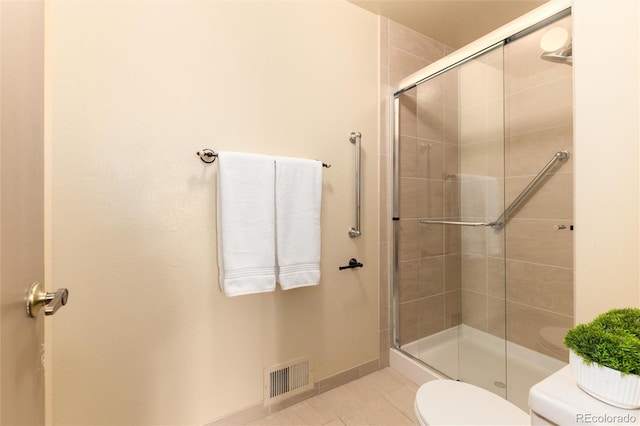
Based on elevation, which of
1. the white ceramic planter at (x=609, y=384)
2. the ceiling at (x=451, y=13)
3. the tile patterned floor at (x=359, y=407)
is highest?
the ceiling at (x=451, y=13)

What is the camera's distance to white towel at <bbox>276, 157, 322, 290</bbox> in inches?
54.1

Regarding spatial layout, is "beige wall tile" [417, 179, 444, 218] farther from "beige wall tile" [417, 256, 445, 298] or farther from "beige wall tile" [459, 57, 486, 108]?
"beige wall tile" [459, 57, 486, 108]

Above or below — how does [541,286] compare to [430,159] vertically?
below

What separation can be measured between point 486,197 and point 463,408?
1.14 m

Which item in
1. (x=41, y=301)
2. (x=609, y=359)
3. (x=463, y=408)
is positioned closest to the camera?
(x=609, y=359)

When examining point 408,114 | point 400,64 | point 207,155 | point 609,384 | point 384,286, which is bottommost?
point 384,286

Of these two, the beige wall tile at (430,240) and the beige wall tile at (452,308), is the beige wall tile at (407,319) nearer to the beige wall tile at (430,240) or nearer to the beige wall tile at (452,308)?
the beige wall tile at (452,308)

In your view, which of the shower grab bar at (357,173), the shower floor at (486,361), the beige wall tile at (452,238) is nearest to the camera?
the shower floor at (486,361)

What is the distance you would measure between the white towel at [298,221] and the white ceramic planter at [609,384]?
3.52 feet

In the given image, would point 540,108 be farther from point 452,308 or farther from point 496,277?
point 452,308

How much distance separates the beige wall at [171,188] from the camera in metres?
1.09

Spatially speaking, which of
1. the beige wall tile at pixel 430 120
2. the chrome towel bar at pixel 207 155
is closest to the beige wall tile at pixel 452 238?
the beige wall tile at pixel 430 120

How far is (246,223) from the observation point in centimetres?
129

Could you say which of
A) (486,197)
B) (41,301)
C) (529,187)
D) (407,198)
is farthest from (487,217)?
(41,301)
